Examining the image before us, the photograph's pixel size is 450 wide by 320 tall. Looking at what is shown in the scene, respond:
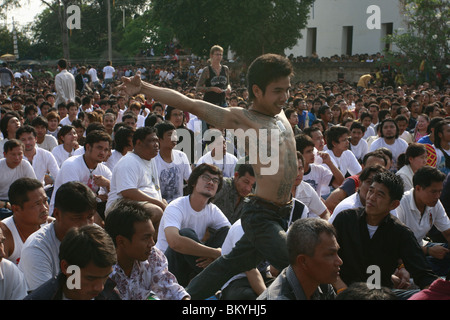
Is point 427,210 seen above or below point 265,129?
below

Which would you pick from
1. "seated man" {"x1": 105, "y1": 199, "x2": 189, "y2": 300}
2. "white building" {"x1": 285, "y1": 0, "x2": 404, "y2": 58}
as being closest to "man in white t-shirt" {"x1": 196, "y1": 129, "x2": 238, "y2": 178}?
"seated man" {"x1": 105, "y1": 199, "x2": 189, "y2": 300}

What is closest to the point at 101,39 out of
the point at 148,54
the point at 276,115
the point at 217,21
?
the point at 148,54

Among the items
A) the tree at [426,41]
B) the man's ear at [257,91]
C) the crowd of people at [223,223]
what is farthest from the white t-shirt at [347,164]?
the tree at [426,41]

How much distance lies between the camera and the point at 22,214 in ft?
13.8

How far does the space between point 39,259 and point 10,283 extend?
0.32 meters

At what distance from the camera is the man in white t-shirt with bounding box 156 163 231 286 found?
4.95m

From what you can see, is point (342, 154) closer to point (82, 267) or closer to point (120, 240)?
point (120, 240)

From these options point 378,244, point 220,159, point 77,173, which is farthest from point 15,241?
point 220,159

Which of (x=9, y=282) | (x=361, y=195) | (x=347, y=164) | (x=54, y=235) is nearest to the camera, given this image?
(x=9, y=282)

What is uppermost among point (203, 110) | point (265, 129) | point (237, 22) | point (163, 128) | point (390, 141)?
point (237, 22)

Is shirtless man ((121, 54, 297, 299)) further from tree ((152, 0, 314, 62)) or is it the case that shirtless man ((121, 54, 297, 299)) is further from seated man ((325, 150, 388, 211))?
tree ((152, 0, 314, 62))

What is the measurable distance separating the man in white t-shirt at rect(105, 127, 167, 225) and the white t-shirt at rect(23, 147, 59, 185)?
4.65 feet

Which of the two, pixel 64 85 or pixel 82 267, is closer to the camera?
pixel 82 267

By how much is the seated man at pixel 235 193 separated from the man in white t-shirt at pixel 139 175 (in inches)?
24.2
